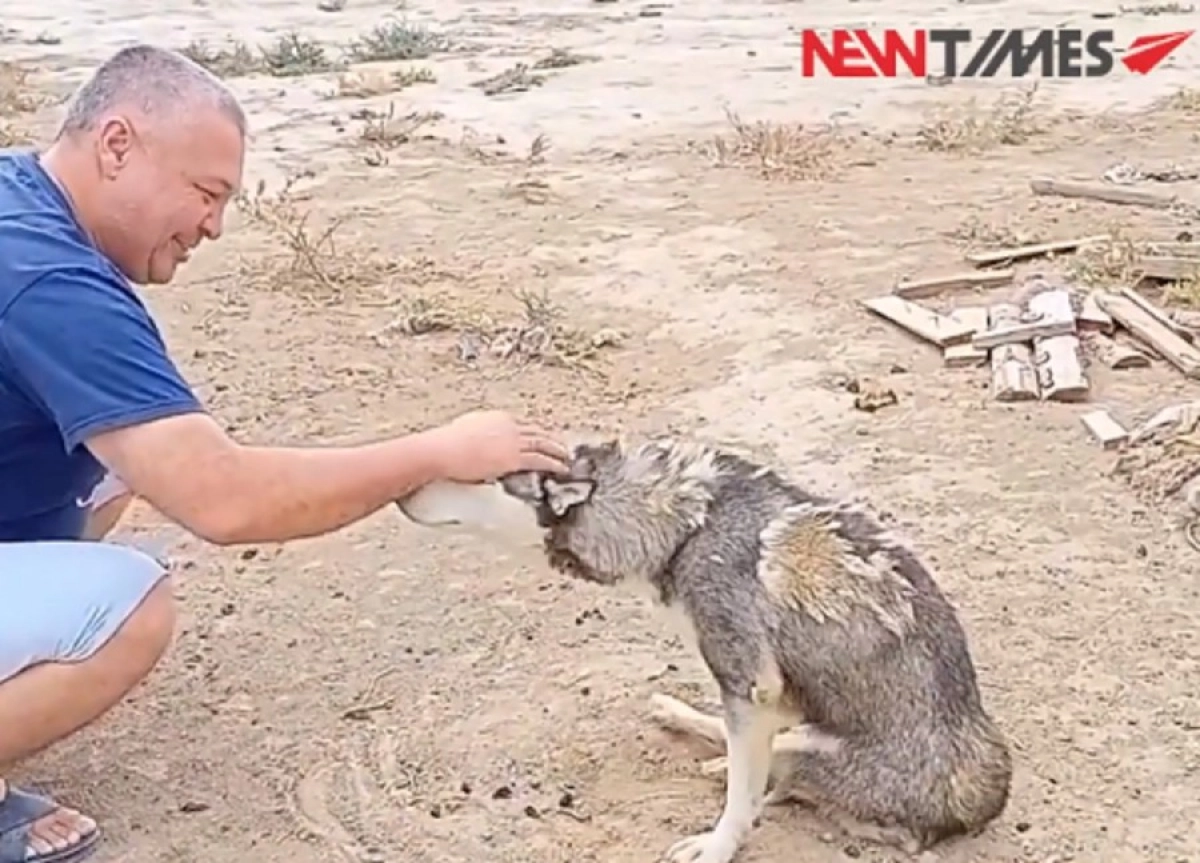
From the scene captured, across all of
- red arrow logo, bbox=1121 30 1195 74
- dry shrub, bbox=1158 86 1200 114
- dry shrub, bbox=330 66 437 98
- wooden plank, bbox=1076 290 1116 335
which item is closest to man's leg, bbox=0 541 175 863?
wooden plank, bbox=1076 290 1116 335

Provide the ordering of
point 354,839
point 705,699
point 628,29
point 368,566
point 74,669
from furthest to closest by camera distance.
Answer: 1. point 628,29
2. point 368,566
3. point 705,699
4. point 354,839
5. point 74,669

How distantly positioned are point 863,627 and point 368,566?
193 cm

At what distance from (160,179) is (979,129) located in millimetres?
7812

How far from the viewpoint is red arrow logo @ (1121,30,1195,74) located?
13.1 meters

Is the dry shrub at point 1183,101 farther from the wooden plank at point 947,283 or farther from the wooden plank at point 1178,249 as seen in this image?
the wooden plank at point 947,283

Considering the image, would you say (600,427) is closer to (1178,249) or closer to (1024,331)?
(1024,331)

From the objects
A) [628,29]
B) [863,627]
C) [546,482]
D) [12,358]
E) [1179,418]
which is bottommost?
[628,29]

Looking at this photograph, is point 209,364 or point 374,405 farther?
point 209,364

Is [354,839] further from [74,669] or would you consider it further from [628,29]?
[628,29]

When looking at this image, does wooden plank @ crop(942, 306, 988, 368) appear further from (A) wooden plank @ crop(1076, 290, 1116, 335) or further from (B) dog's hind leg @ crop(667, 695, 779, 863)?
(B) dog's hind leg @ crop(667, 695, 779, 863)

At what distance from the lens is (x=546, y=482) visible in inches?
134

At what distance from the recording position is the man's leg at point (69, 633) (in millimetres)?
3256

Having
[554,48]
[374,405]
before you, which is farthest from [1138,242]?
[554,48]

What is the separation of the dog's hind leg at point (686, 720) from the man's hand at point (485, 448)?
906 mm
